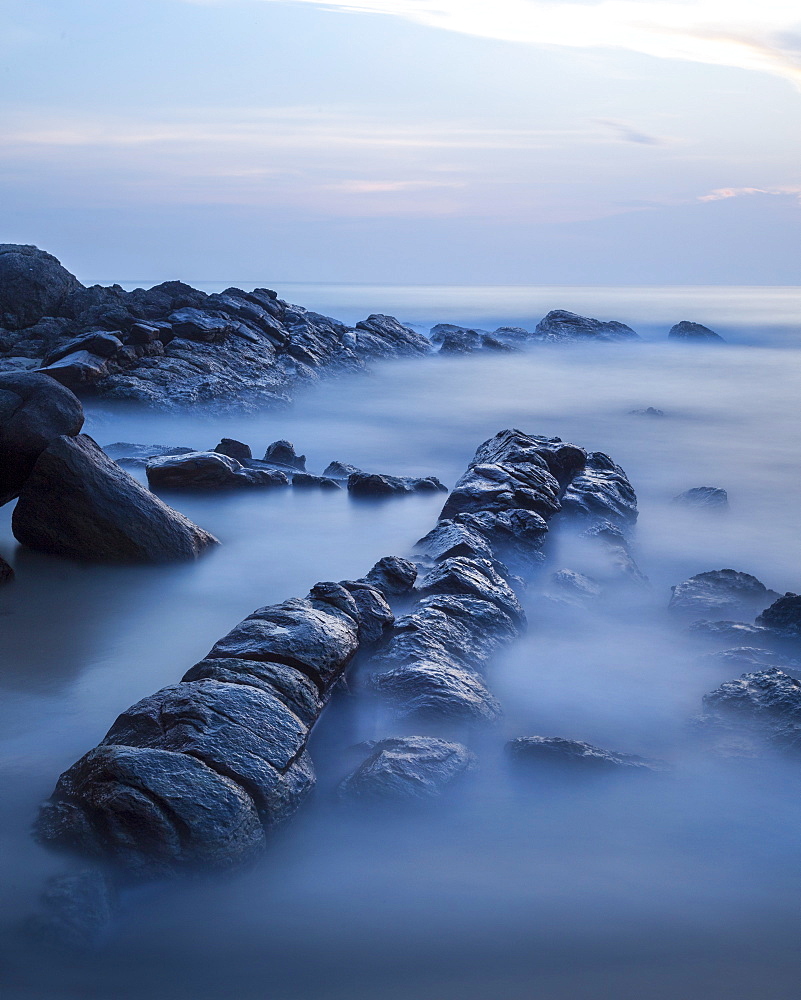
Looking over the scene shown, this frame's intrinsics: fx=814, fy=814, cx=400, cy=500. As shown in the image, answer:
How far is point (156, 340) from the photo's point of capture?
2039 centimetres

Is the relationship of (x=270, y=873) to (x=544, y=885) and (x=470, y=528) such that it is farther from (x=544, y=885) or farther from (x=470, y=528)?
(x=470, y=528)

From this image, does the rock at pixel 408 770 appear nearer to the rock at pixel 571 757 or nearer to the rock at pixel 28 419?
the rock at pixel 571 757

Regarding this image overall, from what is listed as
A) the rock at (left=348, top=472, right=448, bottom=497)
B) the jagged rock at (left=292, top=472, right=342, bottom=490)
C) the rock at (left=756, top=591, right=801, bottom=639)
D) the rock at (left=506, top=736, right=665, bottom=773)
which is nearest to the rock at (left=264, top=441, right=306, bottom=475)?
the jagged rock at (left=292, top=472, right=342, bottom=490)

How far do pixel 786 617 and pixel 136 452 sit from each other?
36.7ft

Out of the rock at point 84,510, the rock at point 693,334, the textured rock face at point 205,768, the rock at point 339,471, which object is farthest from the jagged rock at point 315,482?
the rock at point 693,334

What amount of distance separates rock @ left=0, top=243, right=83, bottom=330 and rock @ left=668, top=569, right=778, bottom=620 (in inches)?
766

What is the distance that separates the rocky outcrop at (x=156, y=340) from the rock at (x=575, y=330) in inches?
669

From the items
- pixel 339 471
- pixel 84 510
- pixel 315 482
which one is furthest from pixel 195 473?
pixel 84 510

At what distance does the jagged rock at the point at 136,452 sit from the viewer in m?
13.6

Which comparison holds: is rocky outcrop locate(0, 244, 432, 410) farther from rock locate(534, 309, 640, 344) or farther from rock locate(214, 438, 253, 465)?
rock locate(534, 309, 640, 344)

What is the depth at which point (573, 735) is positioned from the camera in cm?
575

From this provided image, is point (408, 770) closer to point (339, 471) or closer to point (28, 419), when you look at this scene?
point (28, 419)

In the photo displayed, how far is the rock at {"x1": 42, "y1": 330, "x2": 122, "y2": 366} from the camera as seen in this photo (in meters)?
18.7

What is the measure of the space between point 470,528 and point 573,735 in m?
3.84
